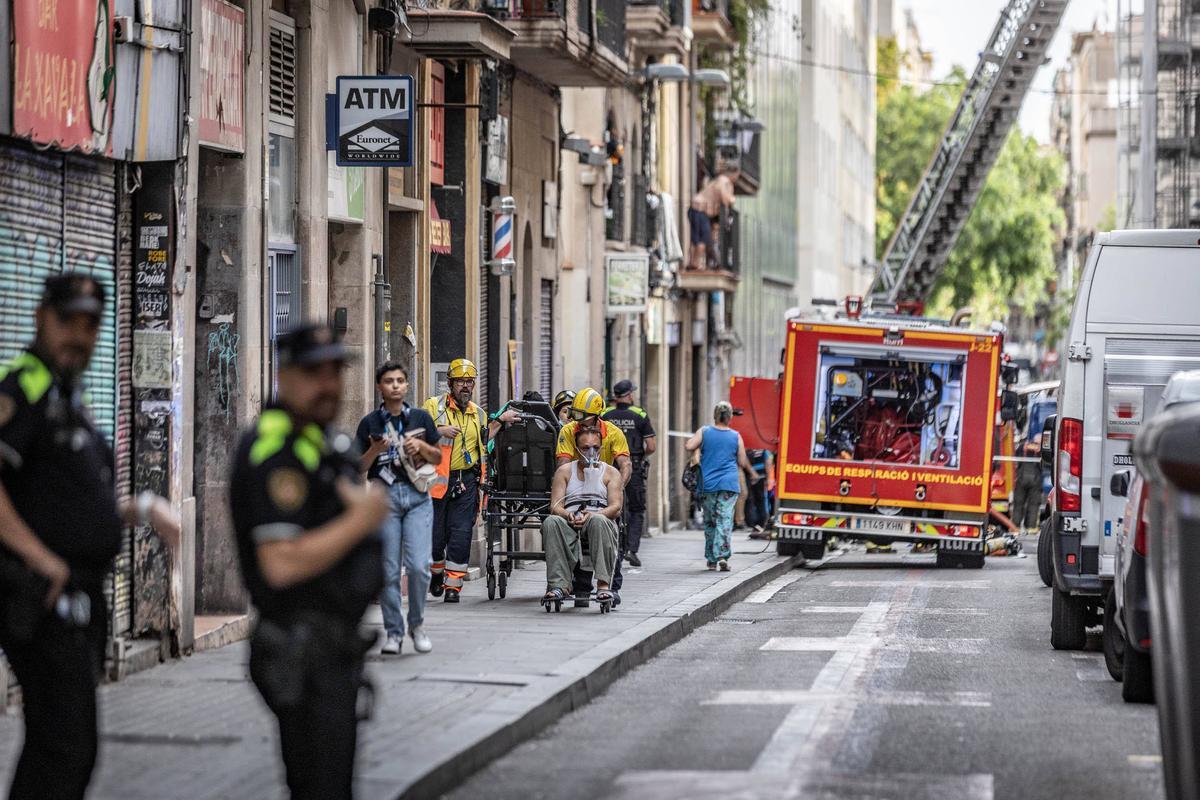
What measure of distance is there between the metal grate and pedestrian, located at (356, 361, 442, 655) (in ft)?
12.0

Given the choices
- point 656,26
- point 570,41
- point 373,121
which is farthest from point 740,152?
point 373,121

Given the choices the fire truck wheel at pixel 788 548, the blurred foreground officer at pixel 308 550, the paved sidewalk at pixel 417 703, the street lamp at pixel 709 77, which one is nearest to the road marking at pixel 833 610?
the paved sidewalk at pixel 417 703

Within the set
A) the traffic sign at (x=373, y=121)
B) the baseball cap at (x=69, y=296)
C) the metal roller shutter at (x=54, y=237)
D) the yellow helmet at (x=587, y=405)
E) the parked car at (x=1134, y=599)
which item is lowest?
the parked car at (x=1134, y=599)

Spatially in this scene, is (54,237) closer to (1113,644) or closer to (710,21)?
(1113,644)

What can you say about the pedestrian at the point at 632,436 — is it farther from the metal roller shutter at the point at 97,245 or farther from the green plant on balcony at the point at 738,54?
the green plant on balcony at the point at 738,54

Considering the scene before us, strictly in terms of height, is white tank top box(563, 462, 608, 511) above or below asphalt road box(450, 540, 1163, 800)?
above

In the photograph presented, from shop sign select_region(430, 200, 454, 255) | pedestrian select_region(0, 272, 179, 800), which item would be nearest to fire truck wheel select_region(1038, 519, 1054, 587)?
shop sign select_region(430, 200, 454, 255)

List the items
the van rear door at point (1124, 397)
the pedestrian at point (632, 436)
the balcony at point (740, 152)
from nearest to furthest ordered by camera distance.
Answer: the van rear door at point (1124, 397) → the pedestrian at point (632, 436) → the balcony at point (740, 152)

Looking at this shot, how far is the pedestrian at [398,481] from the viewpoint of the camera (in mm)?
12531

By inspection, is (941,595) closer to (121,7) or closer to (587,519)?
(587,519)

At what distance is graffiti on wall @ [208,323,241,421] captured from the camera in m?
14.1

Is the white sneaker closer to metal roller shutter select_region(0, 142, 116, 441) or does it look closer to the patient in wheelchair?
metal roller shutter select_region(0, 142, 116, 441)

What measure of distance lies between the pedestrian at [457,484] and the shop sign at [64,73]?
549 cm


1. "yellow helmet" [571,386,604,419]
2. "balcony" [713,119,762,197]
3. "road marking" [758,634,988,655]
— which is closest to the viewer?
"road marking" [758,634,988,655]
